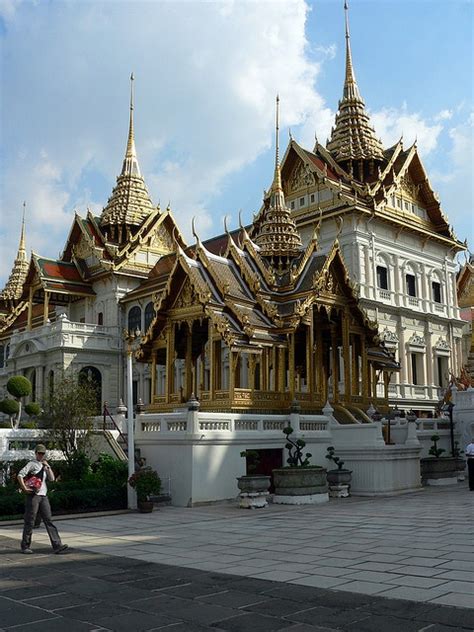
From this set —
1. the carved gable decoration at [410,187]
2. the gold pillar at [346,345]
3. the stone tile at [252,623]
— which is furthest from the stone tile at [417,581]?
the carved gable decoration at [410,187]

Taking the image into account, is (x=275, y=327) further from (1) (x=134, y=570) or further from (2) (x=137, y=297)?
(2) (x=137, y=297)

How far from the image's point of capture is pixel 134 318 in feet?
147

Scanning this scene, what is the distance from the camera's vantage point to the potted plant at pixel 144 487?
14320 mm

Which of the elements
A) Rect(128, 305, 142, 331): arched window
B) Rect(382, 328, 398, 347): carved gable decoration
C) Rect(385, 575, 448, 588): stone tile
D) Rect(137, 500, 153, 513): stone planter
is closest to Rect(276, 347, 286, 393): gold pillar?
Rect(137, 500, 153, 513): stone planter

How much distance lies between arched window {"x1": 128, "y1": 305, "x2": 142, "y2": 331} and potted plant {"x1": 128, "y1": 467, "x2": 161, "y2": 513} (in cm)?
2982

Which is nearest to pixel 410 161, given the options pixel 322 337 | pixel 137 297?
pixel 137 297

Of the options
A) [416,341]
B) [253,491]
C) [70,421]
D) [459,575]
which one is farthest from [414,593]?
[416,341]

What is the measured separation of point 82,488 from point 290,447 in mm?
4961

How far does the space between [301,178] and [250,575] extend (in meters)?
37.2

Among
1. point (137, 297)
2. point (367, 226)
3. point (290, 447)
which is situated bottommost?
point (290, 447)

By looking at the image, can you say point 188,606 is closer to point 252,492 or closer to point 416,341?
point 252,492

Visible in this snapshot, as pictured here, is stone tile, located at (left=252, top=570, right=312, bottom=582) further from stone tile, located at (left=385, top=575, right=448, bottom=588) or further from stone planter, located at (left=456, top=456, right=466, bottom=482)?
stone planter, located at (left=456, top=456, right=466, bottom=482)

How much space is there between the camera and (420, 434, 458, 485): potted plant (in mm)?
20625

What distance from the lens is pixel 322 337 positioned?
22.4m
